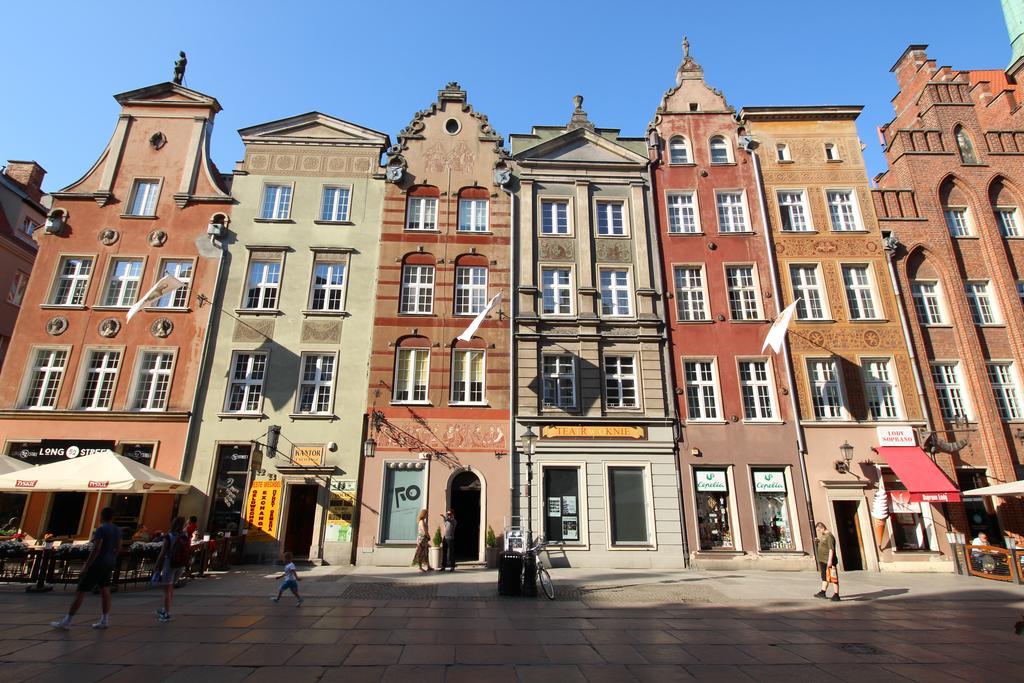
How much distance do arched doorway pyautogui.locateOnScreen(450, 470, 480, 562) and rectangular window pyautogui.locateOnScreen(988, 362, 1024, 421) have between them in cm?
2135

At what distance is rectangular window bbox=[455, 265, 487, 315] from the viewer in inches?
863

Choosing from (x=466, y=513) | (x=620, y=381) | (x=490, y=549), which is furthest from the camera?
(x=620, y=381)

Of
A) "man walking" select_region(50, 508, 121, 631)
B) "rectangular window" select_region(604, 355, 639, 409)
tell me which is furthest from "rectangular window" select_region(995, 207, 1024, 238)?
"man walking" select_region(50, 508, 121, 631)

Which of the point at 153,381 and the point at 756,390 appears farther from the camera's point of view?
the point at 756,390

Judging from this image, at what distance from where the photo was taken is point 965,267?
22.8 m

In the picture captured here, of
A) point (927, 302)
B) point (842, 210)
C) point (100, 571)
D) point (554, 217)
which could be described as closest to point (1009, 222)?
point (927, 302)

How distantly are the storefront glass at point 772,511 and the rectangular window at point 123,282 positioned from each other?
26.6 meters

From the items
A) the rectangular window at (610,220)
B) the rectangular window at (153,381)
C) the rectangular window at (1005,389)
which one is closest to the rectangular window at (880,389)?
the rectangular window at (1005,389)

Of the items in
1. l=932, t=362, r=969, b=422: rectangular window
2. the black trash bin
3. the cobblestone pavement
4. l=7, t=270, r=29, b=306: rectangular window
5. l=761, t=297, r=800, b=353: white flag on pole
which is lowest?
the cobblestone pavement

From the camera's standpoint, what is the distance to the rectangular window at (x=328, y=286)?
21.7 meters

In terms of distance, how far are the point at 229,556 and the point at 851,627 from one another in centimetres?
1812

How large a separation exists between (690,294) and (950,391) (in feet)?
36.7

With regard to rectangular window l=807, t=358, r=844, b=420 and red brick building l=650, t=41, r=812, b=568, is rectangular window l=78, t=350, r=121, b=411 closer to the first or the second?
red brick building l=650, t=41, r=812, b=568

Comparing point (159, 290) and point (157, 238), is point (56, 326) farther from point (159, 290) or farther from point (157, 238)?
point (159, 290)
